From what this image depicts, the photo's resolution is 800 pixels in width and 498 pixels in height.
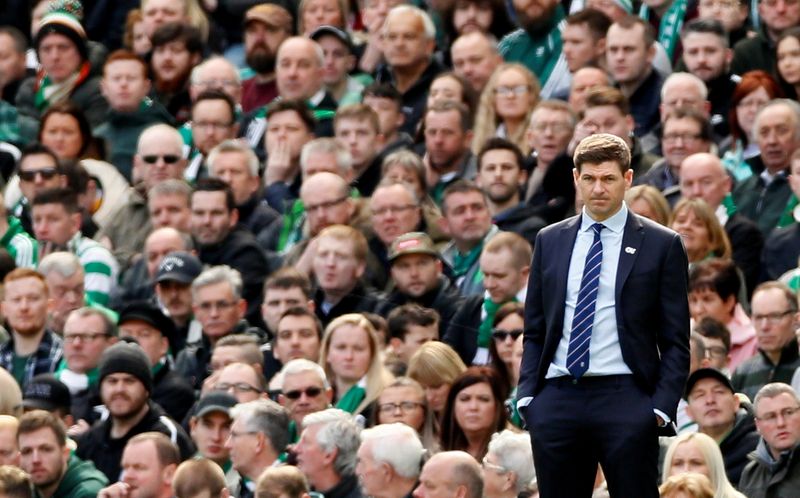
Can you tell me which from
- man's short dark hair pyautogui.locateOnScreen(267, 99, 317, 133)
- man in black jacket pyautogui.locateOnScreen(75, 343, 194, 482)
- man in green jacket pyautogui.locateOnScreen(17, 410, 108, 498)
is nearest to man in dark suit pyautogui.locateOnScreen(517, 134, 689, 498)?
man in green jacket pyautogui.locateOnScreen(17, 410, 108, 498)

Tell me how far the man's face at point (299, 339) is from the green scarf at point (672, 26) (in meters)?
4.55

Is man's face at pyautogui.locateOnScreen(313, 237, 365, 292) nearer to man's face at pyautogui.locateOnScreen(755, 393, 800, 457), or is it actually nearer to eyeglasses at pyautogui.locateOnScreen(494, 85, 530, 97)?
eyeglasses at pyautogui.locateOnScreen(494, 85, 530, 97)

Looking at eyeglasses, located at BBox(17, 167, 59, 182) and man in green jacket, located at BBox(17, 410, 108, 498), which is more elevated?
eyeglasses, located at BBox(17, 167, 59, 182)

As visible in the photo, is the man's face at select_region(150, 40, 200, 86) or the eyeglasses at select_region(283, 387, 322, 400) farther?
the man's face at select_region(150, 40, 200, 86)

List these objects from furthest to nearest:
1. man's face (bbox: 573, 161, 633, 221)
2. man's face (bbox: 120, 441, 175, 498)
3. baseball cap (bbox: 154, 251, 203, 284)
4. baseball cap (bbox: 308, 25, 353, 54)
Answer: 1. baseball cap (bbox: 308, 25, 353, 54)
2. baseball cap (bbox: 154, 251, 203, 284)
3. man's face (bbox: 120, 441, 175, 498)
4. man's face (bbox: 573, 161, 633, 221)

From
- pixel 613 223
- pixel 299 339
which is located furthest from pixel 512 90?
pixel 613 223

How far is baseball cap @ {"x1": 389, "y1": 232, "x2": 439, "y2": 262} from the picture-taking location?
14891 millimetres

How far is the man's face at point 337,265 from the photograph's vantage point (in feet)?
49.3

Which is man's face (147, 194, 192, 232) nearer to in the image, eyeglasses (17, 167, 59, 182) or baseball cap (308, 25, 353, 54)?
eyeglasses (17, 167, 59, 182)

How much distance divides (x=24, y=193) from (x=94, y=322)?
2743 millimetres

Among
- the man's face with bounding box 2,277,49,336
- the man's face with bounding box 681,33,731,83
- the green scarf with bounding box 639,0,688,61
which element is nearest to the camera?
the man's face with bounding box 2,277,49,336

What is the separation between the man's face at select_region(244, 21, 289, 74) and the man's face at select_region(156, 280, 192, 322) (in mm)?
3630

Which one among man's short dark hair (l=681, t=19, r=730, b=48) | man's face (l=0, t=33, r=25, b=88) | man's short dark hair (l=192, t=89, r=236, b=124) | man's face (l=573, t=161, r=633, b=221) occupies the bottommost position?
man's face (l=573, t=161, r=633, b=221)

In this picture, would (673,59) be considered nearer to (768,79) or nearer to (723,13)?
(723,13)
